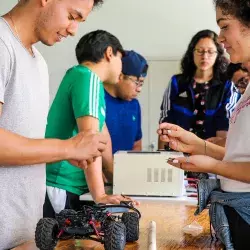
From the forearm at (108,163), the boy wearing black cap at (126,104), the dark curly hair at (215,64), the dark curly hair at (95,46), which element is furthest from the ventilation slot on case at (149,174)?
the dark curly hair at (215,64)

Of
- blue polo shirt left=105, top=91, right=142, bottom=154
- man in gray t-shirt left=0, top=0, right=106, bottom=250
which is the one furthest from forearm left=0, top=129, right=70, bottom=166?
blue polo shirt left=105, top=91, right=142, bottom=154

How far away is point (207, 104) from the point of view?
122 inches

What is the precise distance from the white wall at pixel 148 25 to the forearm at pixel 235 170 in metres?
3.51

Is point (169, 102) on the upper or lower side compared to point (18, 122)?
upper

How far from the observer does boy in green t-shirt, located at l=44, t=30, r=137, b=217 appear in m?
1.85

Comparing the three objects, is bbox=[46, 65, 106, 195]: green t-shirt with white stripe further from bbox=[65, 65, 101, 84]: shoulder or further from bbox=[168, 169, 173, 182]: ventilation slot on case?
bbox=[168, 169, 173, 182]: ventilation slot on case

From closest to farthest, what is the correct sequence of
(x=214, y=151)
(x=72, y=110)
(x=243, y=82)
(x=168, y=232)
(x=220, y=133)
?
(x=168, y=232)
(x=214, y=151)
(x=72, y=110)
(x=243, y=82)
(x=220, y=133)

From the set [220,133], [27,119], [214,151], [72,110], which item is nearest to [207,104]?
[220,133]

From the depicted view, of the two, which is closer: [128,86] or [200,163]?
[200,163]

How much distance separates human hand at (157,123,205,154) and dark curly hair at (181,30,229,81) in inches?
59.9

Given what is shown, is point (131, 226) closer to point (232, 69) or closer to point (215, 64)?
point (232, 69)

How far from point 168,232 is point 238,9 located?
0.69 meters

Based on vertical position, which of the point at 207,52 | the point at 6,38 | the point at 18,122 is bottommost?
the point at 18,122

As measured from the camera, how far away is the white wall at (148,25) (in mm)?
4746
